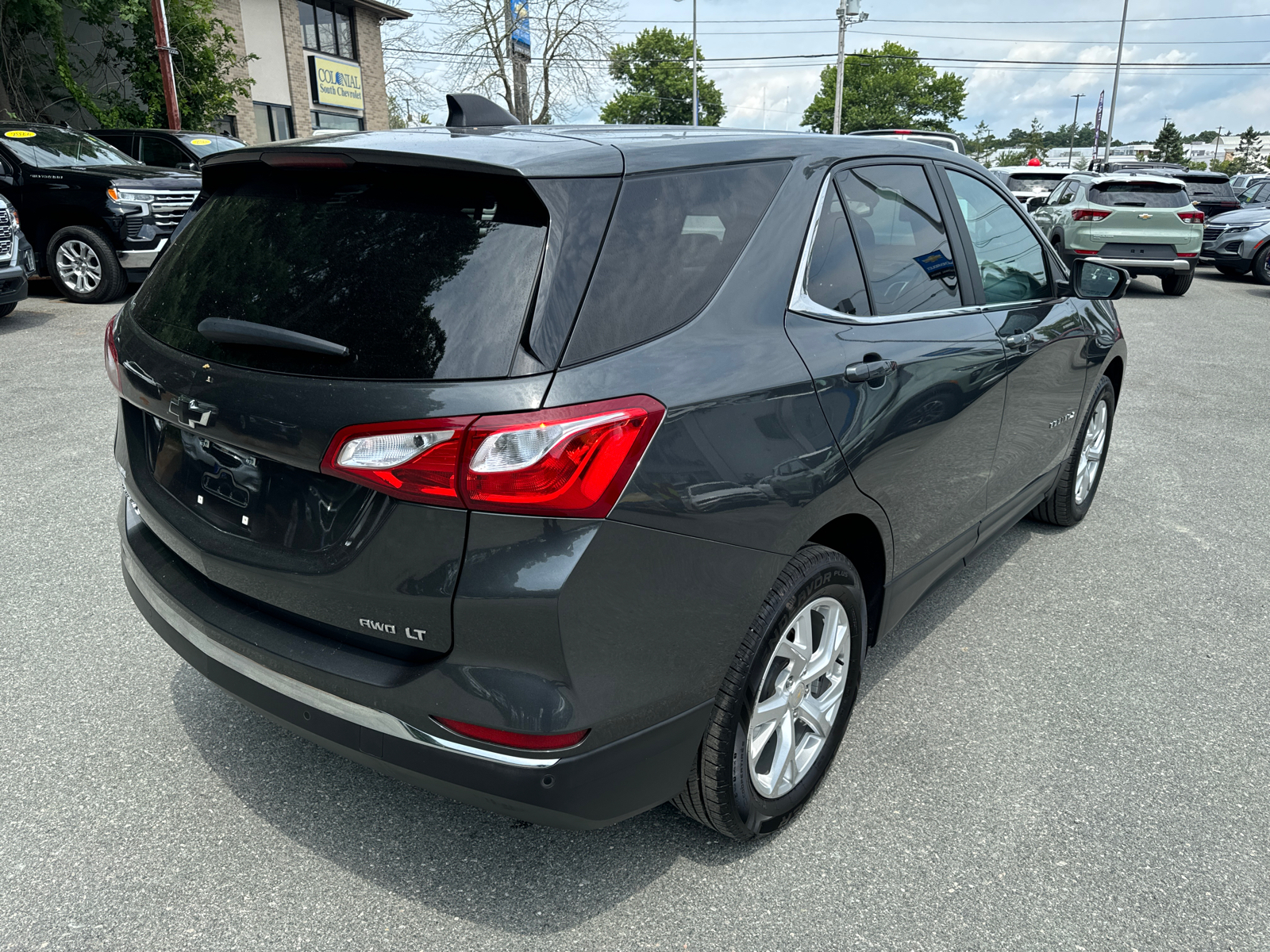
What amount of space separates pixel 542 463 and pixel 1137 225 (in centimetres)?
1516

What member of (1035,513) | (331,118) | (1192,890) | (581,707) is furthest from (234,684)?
(331,118)

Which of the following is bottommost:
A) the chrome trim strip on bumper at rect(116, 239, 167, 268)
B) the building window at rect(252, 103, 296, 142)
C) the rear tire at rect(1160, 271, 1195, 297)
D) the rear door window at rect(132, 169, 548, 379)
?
the rear tire at rect(1160, 271, 1195, 297)

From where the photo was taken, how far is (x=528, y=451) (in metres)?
1.77

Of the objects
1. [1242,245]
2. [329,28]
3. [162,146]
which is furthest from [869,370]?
[329,28]

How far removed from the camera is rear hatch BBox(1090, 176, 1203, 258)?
14.3 metres

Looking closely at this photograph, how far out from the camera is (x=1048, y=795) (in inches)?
107

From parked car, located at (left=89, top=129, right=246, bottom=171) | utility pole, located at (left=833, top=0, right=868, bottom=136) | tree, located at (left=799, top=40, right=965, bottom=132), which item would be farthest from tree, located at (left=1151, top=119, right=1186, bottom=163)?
parked car, located at (left=89, top=129, right=246, bottom=171)

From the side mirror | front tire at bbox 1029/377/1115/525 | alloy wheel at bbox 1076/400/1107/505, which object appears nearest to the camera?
the side mirror

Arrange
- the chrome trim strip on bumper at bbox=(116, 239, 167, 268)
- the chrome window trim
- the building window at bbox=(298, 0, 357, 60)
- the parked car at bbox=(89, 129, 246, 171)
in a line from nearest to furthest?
the chrome window trim, the chrome trim strip on bumper at bbox=(116, 239, 167, 268), the parked car at bbox=(89, 129, 246, 171), the building window at bbox=(298, 0, 357, 60)

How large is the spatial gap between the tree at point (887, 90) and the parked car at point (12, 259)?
265 feet

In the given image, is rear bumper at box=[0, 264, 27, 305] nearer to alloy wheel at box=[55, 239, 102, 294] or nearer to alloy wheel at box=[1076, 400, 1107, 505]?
alloy wheel at box=[55, 239, 102, 294]

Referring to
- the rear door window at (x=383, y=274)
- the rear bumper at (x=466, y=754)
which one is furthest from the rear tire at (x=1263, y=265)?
the rear door window at (x=383, y=274)

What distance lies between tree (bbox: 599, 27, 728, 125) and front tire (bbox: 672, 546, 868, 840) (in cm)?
8018

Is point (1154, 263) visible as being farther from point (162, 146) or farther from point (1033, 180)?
point (162, 146)
